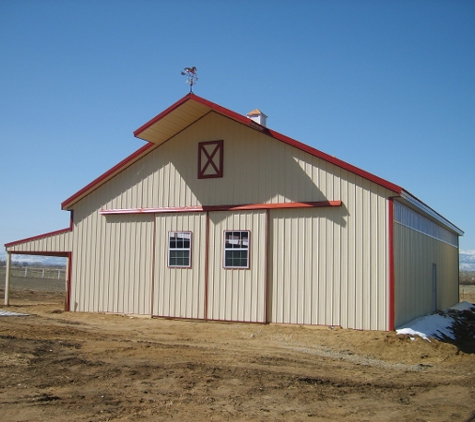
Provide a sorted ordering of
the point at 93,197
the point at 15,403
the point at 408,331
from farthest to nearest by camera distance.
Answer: the point at 93,197 < the point at 408,331 < the point at 15,403

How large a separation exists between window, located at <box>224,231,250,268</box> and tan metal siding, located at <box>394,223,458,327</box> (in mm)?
4252

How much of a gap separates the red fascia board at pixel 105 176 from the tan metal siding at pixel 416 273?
8.40m

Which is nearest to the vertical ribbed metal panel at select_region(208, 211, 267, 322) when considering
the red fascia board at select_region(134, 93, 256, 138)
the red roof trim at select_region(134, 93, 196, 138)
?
the red fascia board at select_region(134, 93, 256, 138)

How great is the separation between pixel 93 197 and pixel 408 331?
11.2 meters

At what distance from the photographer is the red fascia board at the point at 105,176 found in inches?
741

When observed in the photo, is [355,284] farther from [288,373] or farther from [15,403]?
[15,403]

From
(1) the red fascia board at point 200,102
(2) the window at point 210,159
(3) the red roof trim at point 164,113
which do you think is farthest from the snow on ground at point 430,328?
(3) the red roof trim at point 164,113

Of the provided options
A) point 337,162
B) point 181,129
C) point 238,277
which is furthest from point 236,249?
point 181,129

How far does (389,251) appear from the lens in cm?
1495

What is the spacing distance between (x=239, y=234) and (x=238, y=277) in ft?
4.15

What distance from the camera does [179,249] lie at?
1800 centimetres

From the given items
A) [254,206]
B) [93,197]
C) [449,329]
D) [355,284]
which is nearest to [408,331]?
[355,284]

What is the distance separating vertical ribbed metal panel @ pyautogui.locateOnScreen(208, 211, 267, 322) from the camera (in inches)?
656

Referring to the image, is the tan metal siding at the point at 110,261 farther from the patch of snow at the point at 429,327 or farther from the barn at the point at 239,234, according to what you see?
the patch of snow at the point at 429,327
